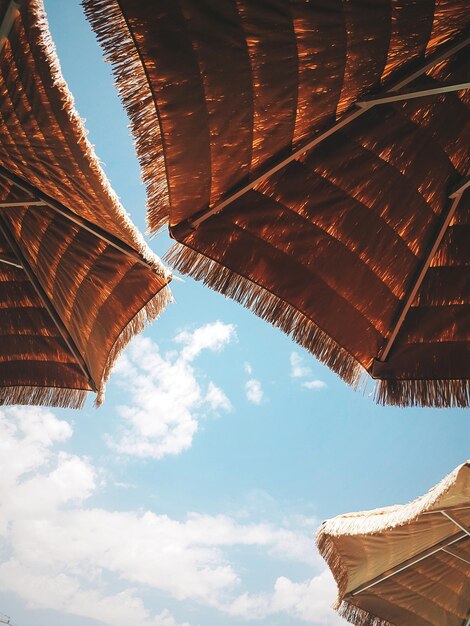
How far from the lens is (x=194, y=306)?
2345 centimetres

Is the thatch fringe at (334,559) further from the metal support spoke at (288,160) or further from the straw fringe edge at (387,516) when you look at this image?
the metal support spoke at (288,160)

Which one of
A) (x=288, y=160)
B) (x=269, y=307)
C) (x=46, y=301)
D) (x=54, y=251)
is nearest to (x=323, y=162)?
(x=288, y=160)

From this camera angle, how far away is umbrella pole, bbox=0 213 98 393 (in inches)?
155

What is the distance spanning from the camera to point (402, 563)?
210 inches

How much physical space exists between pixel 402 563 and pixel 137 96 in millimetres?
4656

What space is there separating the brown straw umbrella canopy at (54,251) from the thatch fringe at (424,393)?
1.47 meters

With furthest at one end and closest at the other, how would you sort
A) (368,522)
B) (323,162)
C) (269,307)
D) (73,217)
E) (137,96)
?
(368,522) → (73,217) → (269,307) → (323,162) → (137,96)

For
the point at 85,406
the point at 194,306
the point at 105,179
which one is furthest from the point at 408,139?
the point at 194,306

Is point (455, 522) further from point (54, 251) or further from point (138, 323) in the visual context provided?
point (54, 251)

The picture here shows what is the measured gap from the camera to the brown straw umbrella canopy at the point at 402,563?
15.8 ft

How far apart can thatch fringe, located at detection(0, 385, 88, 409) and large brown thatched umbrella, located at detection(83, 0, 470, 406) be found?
5.88ft

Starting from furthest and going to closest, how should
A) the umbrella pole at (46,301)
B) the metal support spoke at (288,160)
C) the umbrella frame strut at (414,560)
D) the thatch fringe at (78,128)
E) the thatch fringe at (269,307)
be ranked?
1. the umbrella frame strut at (414,560)
2. the umbrella pole at (46,301)
3. the thatch fringe at (269,307)
4. the metal support spoke at (288,160)
5. the thatch fringe at (78,128)

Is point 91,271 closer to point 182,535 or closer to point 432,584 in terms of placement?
point 432,584

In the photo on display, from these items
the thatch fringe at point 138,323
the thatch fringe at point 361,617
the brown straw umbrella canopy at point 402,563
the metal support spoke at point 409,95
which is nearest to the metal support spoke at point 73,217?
the thatch fringe at point 138,323
